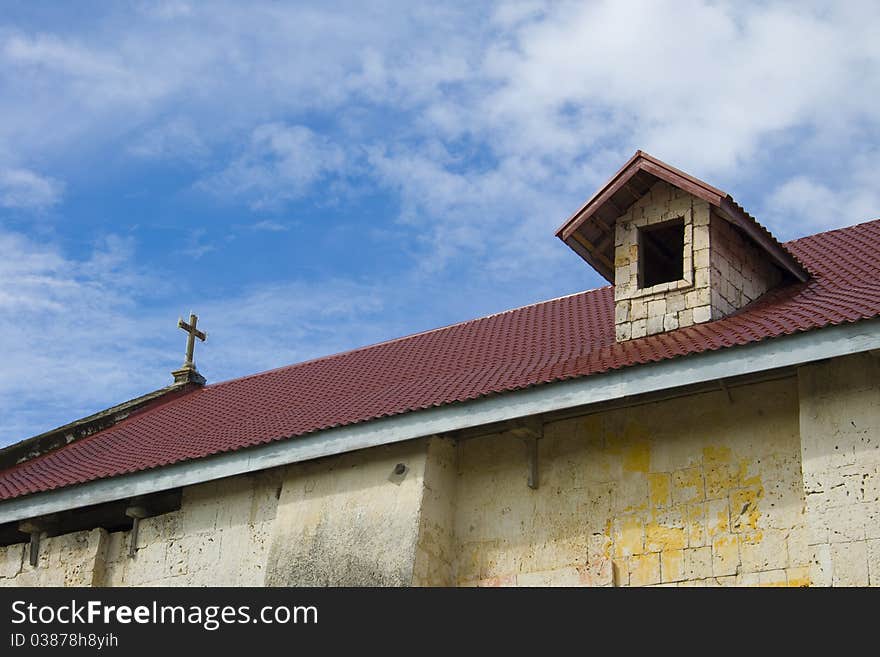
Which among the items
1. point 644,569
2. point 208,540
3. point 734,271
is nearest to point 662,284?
point 734,271

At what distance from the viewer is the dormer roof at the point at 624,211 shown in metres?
13.3

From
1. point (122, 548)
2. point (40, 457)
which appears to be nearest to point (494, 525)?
point (122, 548)

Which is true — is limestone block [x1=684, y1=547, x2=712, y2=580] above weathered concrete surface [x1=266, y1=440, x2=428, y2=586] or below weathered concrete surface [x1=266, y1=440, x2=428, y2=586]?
below

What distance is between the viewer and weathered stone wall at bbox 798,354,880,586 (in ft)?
33.9

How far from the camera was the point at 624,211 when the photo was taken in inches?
554

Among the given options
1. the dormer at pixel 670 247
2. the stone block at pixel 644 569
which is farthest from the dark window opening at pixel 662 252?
the stone block at pixel 644 569

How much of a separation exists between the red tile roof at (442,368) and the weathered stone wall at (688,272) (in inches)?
9.0

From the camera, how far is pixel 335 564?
12.9 metres

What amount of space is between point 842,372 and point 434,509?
3.87 m

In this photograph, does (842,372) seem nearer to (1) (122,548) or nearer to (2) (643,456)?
(2) (643,456)

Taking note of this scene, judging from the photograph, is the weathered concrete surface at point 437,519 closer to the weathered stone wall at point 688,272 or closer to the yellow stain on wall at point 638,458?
the yellow stain on wall at point 638,458

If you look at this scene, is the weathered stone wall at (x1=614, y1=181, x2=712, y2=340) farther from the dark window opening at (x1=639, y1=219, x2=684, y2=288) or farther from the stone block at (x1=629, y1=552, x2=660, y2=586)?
the stone block at (x1=629, y1=552, x2=660, y2=586)

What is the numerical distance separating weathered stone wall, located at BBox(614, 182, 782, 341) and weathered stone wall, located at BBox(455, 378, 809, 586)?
1287mm

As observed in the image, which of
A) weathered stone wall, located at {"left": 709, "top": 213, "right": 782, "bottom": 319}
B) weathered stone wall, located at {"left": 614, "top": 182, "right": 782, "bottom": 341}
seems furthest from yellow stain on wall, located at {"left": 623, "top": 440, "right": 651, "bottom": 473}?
weathered stone wall, located at {"left": 709, "top": 213, "right": 782, "bottom": 319}
